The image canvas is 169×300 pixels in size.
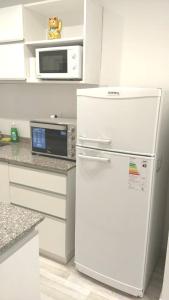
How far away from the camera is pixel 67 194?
2.01 meters

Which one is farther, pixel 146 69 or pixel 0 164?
pixel 0 164

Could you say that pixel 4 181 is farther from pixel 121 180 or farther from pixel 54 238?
pixel 121 180

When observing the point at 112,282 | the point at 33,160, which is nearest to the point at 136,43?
the point at 33,160

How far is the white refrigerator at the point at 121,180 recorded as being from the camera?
1.56m

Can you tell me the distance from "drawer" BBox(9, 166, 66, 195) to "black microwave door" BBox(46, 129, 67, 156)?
8.7 inches

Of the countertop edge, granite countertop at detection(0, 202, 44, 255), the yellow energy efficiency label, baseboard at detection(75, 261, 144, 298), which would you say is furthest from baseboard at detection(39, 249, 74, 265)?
Answer: granite countertop at detection(0, 202, 44, 255)

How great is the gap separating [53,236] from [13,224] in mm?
1182

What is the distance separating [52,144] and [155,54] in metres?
1.16

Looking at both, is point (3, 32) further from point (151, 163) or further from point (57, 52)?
point (151, 163)

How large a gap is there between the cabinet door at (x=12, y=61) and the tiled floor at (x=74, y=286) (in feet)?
5.88

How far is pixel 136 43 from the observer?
2111mm

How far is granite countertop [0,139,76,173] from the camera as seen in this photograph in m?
1.99

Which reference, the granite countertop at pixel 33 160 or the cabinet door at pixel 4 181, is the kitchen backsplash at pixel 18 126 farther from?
the cabinet door at pixel 4 181

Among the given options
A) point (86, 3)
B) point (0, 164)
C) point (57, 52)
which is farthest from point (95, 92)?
point (0, 164)
